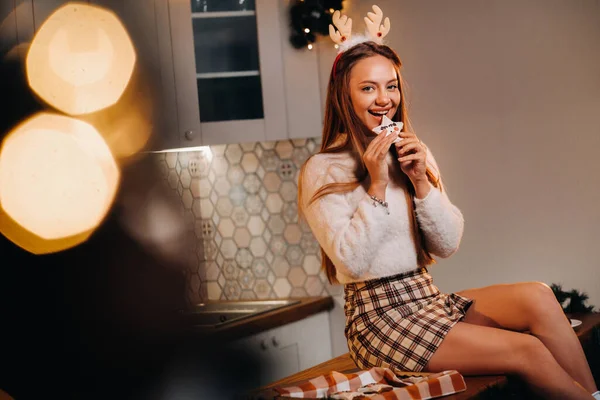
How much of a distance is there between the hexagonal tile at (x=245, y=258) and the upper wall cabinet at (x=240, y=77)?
459 mm

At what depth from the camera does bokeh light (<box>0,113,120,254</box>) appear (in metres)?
1.37

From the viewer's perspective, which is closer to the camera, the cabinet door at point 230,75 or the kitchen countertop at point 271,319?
the kitchen countertop at point 271,319

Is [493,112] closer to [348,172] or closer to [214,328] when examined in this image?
[348,172]

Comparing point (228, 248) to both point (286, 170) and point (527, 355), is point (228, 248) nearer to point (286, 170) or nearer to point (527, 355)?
point (286, 170)

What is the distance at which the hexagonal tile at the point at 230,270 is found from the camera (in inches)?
104

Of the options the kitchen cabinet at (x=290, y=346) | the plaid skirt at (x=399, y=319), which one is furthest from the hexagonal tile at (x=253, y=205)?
the plaid skirt at (x=399, y=319)

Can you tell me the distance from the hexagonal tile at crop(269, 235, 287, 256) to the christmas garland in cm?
72

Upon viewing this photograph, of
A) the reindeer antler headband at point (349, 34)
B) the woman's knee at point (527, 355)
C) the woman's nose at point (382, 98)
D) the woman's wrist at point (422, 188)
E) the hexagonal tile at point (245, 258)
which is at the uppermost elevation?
the reindeer antler headband at point (349, 34)

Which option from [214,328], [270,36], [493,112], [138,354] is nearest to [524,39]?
[493,112]

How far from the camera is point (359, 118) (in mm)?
1519

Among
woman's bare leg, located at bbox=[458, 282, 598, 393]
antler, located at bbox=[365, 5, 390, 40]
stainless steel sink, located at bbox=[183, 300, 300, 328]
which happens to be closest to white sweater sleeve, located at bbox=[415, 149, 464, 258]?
woman's bare leg, located at bbox=[458, 282, 598, 393]

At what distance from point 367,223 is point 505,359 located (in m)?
0.36

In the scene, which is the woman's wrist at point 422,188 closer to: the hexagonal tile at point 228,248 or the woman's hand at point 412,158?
the woman's hand at point 412,158

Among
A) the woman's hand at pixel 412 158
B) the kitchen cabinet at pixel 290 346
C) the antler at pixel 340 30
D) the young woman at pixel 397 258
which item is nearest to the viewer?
the young woman at pixel 397 258
